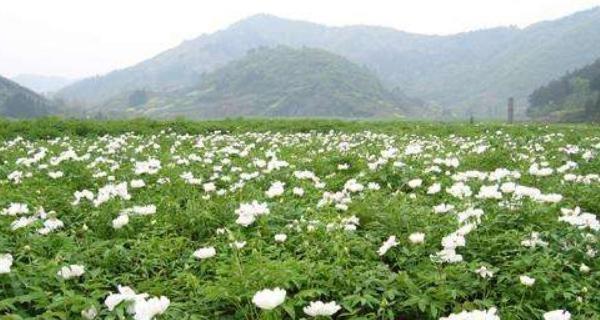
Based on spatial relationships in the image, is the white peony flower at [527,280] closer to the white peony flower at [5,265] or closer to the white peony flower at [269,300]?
the white peony flower at [269,300]

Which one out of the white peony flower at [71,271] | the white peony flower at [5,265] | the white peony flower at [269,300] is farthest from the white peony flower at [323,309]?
the white peony flower at [5,265]

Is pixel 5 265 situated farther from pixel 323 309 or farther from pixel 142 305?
pixel 323 309

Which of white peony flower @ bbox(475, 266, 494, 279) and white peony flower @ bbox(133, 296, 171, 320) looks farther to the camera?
white peony flower @ bbox(475, 266, 494, 279)

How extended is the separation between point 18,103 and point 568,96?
93063 millimetres

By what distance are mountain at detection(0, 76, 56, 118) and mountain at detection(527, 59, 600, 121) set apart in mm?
83863

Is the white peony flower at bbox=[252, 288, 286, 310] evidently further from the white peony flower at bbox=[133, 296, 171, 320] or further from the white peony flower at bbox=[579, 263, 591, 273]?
the white peony flower at bbox=[579, 263, 591, 273]

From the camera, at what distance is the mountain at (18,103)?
11000 centimetres

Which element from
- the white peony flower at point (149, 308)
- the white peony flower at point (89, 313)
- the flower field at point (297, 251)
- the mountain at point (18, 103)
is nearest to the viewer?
the white peony flower at point (149, 308)

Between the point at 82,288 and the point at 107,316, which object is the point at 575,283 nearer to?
the point at 107,316

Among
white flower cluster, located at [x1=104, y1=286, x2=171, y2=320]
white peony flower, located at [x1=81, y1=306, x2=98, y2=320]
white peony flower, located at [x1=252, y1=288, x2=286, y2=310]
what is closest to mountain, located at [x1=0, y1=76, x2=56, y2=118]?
white peony flower, located at [x1=81, y1=306, x2=98, y2=320]

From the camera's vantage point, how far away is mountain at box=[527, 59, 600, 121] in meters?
86.3

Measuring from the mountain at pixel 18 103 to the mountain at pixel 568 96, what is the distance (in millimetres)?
83863

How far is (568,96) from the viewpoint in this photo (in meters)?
98.2

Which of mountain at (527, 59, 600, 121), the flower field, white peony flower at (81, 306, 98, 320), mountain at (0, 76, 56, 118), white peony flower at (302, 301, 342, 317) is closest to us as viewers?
white peony flower at (302, 301, 342, 317)
